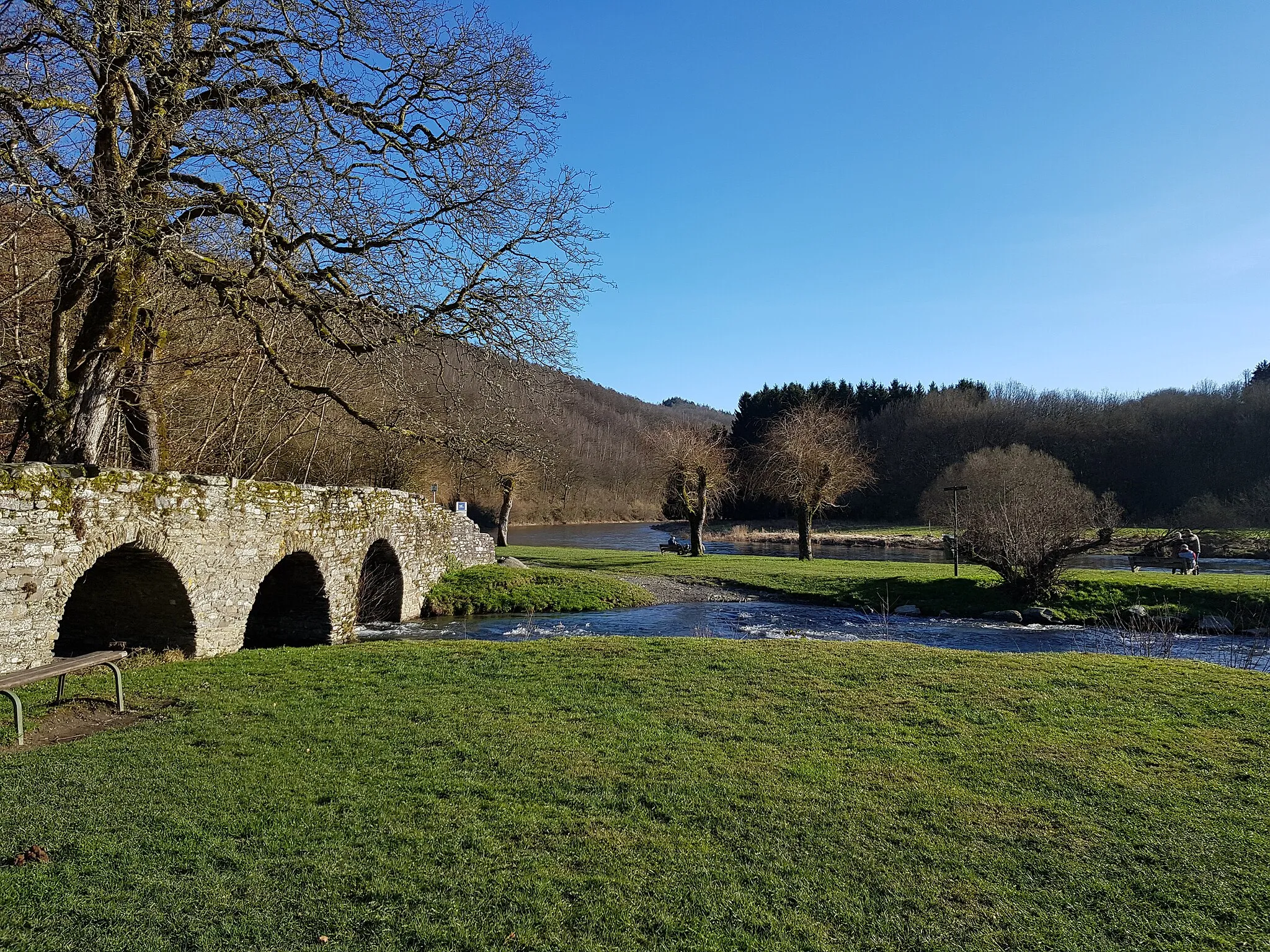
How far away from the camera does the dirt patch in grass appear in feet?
20.5

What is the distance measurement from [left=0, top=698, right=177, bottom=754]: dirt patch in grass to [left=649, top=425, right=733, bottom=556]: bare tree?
26.6m

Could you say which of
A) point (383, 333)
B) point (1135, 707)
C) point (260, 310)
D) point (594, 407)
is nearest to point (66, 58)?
point (383, 333)

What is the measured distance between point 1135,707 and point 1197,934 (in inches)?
182

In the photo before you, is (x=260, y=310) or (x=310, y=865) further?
(x=260, y=310)

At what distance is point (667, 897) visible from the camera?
12.8 ft

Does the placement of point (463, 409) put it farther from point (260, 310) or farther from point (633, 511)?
point (633, 511)

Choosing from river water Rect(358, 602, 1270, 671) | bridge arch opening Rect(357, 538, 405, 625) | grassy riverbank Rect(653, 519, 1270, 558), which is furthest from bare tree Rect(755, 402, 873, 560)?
bridge arch opening Rect(357, 538, 405, 625)

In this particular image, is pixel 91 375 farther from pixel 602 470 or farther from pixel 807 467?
pixel 602 470

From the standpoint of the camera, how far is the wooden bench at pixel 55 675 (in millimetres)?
5848

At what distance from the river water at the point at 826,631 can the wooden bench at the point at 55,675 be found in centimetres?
780

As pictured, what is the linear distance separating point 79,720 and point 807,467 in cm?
2779

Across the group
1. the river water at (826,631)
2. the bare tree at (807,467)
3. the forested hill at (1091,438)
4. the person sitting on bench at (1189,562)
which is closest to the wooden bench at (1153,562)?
the person sitting on bench at (1189,562)

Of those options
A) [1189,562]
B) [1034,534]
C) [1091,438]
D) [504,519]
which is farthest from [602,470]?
[1034,534]

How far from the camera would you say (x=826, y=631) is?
16.1m
